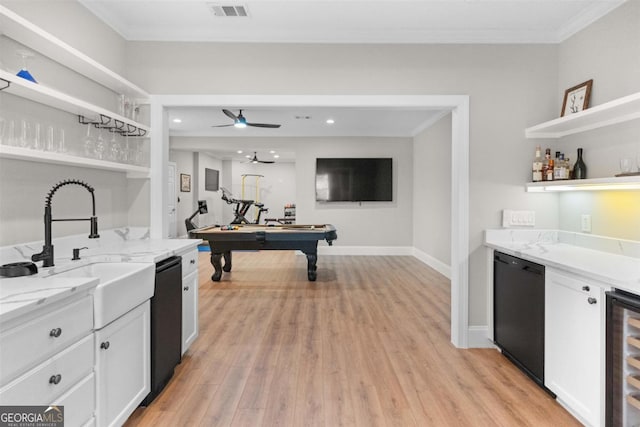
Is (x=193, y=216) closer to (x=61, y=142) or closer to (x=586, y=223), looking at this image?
(x=61, y=142)

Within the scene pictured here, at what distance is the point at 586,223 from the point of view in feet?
8.39

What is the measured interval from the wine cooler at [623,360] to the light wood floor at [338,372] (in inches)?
15.0

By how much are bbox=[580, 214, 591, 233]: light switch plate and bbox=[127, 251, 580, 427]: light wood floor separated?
46.6 inches

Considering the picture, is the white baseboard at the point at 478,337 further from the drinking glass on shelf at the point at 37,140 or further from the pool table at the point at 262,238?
the drinking glass on shelf at the point at 37,140

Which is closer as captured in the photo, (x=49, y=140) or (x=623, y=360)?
(x=623, y=360)

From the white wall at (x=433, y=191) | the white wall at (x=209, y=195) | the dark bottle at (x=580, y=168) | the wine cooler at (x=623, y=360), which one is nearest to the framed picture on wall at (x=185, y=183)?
the white wall at (x=209, y=195)

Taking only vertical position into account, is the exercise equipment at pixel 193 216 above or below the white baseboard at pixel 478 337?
above

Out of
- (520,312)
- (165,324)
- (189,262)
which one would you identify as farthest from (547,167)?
(165,324)

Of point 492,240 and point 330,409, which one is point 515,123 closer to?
point 492,240

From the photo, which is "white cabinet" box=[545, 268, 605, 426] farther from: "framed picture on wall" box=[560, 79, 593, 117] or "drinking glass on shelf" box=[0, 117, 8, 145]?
"drinking glass on shelf" box=[0, 117, 8, 145]

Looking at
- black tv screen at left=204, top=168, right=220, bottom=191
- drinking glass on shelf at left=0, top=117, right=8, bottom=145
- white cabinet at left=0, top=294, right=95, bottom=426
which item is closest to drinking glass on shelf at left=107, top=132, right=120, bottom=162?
drinking glass on shelf at left=0, top=117, right=8, bottom=145

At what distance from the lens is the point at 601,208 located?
2.43 m

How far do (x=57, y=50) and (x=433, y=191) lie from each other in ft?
18.1

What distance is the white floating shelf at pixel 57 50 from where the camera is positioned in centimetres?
168
